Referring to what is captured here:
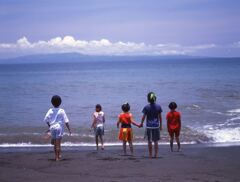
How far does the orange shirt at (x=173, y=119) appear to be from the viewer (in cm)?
1220

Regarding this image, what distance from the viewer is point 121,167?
32.3ft

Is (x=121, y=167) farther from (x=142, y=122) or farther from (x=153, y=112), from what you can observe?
(x=153, y=112)

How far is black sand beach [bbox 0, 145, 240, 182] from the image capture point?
28.7ft

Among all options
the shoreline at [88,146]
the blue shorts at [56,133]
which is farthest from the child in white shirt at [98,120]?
→ the blue shorts at [56,133]

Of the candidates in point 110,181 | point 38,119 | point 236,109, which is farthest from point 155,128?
point 236,109

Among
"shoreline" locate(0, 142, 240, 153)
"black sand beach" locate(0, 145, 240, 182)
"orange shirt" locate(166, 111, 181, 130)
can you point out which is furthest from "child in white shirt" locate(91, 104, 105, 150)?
"orange shirt" locate(166, 111, 181, 130)

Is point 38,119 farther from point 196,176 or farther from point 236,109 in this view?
point 196,176

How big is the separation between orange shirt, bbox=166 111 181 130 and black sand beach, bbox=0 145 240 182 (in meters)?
0.83

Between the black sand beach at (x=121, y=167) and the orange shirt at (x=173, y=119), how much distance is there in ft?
2.72

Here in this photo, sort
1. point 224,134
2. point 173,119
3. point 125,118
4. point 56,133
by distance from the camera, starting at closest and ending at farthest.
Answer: point 56,133, point 125,118, point 173,119, point 224,134

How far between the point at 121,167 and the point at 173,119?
119 inches

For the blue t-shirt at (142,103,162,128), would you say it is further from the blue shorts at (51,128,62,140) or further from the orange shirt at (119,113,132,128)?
the blue shorts at (51,128,62,140)

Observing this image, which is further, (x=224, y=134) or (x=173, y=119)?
(x=224, y=134)

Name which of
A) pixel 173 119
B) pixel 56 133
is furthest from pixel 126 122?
pixel 56 133
